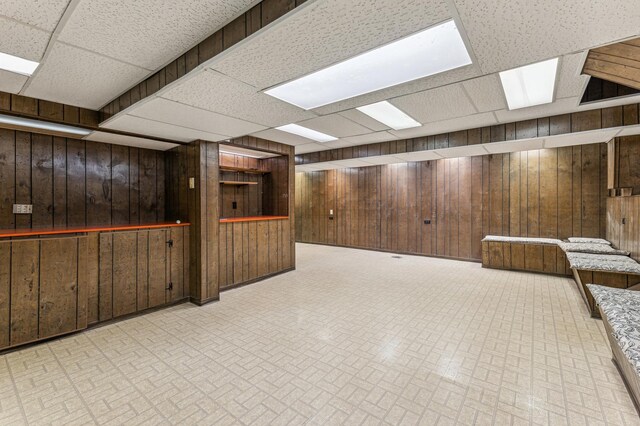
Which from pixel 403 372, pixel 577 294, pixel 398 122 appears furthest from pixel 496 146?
pixel 403 372

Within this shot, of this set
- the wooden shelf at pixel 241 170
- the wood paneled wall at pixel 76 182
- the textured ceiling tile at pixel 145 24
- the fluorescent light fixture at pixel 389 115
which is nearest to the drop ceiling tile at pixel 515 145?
the fluorescent light fixture at pixel 389 115

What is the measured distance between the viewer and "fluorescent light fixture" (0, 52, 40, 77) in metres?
1.97

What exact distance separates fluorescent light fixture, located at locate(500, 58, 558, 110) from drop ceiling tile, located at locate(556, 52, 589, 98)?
0.05m

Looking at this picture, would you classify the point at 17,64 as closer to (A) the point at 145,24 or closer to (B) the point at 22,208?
(A) the point at 145,24

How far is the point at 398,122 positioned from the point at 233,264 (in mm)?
3271

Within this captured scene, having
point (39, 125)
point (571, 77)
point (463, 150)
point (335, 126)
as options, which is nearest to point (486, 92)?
point (571, 77)

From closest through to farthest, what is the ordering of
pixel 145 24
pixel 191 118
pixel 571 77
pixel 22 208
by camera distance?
pixel 145 24 < pixel 571 77 < pixel 191 118 < pixel 22 208

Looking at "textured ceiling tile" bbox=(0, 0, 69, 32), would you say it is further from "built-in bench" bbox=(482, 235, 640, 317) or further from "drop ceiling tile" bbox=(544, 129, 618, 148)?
"drop ceiling tile" bbox=(544, 129, 618, 148)

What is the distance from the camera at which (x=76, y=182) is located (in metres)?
3.53

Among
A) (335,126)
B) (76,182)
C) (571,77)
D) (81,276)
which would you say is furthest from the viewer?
(335,126)

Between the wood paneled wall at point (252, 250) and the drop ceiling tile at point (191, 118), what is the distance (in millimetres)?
1589

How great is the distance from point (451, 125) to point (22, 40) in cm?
450

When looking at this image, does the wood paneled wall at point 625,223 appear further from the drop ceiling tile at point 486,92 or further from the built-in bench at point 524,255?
the drop ceiling tile at point 486,92

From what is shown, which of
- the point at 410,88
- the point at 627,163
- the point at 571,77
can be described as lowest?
the point at 627,163
